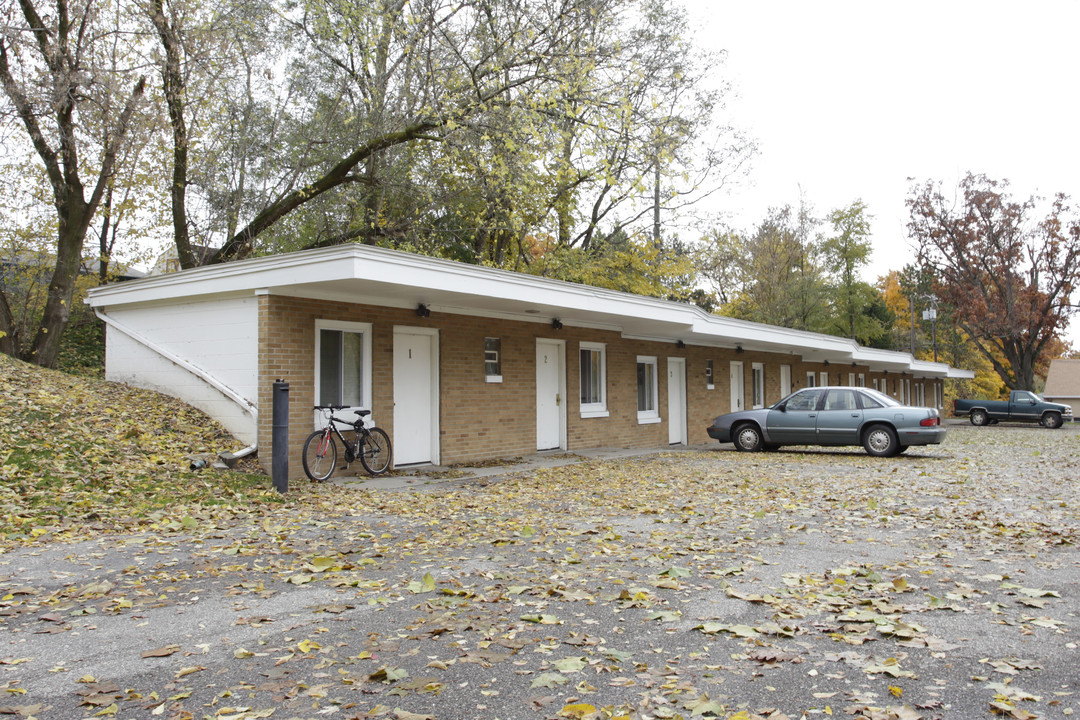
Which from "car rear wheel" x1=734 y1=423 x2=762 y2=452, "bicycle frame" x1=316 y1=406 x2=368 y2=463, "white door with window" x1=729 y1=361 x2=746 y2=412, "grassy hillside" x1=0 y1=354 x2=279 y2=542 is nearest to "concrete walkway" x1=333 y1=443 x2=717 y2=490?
"bicycle frame" x1=316 y1=406 x2=368 y2=463

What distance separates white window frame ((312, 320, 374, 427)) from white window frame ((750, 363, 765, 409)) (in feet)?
54.5

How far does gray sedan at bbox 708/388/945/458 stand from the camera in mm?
16703

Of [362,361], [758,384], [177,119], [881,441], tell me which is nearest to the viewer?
[362,361]

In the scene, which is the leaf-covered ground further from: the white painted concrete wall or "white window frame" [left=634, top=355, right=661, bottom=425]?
"white window frame" [left=634, top=355, right=661, bottom=425]

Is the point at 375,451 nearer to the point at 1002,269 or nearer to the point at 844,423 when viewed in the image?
the point at 844,423

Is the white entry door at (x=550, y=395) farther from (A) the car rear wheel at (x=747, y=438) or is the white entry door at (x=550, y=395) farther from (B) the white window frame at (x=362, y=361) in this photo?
(B) the white window frame at (x=362, y=361)

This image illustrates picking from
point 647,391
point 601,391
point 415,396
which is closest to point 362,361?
point 415,396

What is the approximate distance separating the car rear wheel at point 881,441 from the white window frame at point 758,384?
897 centimetres

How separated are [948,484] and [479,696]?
10.5 metres

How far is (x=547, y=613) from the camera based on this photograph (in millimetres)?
4984

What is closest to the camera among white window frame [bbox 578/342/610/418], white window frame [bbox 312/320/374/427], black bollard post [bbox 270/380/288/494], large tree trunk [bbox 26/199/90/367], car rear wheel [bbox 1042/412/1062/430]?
black bollard post [bbox 270/380/288/494]

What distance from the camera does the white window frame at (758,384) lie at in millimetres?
26194

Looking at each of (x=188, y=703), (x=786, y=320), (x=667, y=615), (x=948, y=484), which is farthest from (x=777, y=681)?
(x=786, y=320)

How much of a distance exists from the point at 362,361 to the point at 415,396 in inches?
53.8
